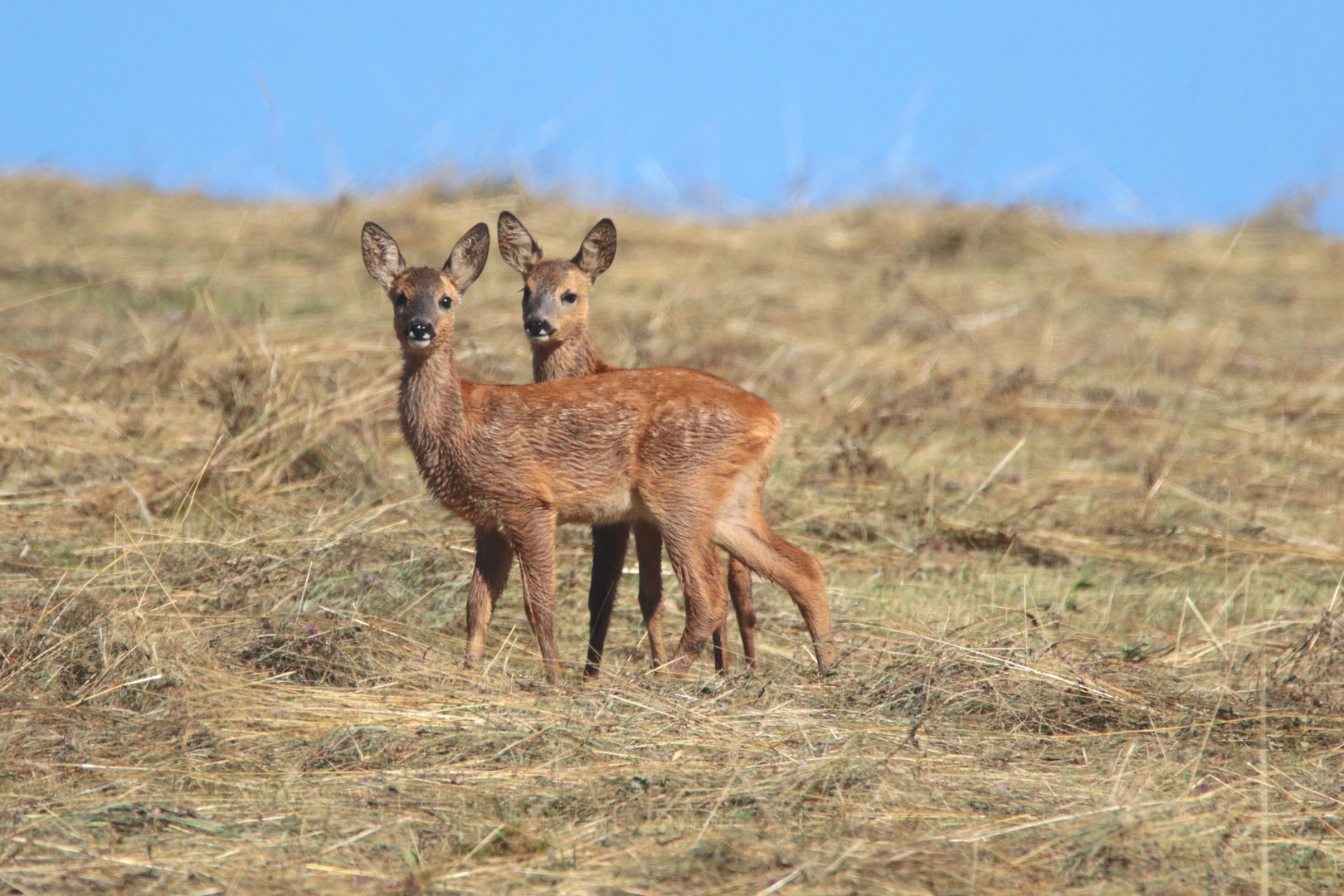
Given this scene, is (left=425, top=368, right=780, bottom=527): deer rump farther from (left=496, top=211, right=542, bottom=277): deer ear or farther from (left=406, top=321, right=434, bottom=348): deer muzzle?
(left=496, top=211, right=542, bottom=277): deer ear

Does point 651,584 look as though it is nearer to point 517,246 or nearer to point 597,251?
point 597,251

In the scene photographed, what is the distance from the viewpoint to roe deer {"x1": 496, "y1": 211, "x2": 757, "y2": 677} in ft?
19.6

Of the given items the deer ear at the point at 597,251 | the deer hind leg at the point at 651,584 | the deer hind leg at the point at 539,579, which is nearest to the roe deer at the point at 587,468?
the deer hind leg at the point at 539,579

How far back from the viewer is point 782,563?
5.88 metres

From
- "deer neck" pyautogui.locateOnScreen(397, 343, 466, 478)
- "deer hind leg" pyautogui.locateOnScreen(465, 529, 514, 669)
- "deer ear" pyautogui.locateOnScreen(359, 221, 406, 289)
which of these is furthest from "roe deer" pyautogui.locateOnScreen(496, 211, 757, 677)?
"deer neck" pyautogui.locateOnScreen(397, 343, 466, 478)

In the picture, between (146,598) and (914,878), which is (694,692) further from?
(146,598)

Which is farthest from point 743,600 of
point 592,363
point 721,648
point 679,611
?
point 592,363

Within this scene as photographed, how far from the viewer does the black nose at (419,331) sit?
226 inches

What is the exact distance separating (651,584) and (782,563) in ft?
1.80

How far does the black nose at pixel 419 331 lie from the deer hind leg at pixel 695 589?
1.19 meters

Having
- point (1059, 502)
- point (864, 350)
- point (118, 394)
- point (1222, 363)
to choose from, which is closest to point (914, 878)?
point (1059, 502)

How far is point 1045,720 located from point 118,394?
5989 mm

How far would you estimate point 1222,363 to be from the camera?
11.5 m

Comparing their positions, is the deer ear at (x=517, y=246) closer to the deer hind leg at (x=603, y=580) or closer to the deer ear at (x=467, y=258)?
the deer ear at (x=467, y=258)
